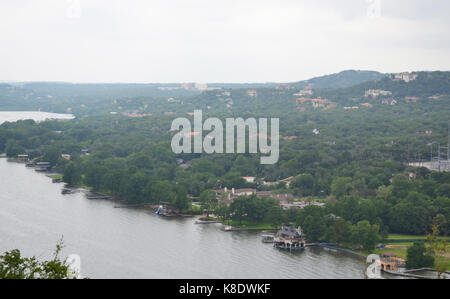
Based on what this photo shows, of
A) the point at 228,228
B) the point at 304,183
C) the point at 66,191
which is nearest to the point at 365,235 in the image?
the point at 228,228

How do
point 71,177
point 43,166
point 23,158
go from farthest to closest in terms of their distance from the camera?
point 23,158 < point 43,166 < point 71,177

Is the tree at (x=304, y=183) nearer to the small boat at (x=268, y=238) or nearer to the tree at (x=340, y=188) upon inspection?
the tree at (x=340, y=188)

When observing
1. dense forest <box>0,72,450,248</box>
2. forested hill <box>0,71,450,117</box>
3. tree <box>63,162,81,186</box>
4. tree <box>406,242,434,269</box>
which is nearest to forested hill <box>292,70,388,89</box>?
forested hill <box>0,71,450,117</box>

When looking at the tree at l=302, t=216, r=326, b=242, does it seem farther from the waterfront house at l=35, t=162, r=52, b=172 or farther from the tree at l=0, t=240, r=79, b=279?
the waterfront house at l=35, t=162, r=52, b=172

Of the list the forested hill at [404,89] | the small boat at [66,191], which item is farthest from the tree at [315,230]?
the forested hill at [404,89]

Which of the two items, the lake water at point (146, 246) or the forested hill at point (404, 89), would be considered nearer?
the lake water at point (146, 246)

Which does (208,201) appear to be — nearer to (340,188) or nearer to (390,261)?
(340,188)
